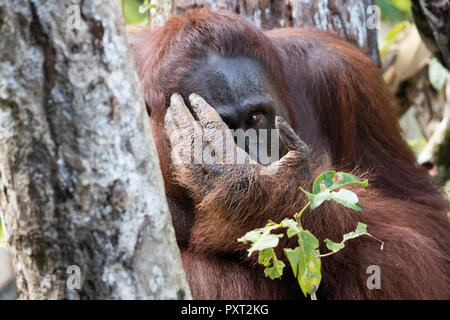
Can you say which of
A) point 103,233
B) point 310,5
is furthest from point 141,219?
point 310,5

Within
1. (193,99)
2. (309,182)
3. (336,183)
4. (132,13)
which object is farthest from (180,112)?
(132,13)

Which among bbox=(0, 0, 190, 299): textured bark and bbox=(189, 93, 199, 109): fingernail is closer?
bbox=(0, 0, 190, 299): textured bark

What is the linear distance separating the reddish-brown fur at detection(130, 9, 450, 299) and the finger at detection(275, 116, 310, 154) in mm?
101

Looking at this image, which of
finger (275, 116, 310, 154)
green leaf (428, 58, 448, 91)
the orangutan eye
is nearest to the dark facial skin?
the orangutan eye

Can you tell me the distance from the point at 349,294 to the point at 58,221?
143 centimetres

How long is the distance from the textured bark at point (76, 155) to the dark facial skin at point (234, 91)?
3.45ft

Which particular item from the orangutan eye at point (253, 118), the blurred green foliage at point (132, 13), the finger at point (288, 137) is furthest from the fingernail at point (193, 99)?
the blurred green foliage at point (132, 13)

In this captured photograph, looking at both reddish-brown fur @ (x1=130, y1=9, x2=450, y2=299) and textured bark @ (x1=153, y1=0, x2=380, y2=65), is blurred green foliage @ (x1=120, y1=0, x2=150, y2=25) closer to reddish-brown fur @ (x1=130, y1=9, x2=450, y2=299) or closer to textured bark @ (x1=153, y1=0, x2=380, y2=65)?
textured bark @ (x1=153, y1=0, x2=380, y2=65)

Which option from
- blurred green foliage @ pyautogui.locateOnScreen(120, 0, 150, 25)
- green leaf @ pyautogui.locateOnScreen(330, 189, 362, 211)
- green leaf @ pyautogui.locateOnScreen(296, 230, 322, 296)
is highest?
blurred green foliage @ pyautogui.locateOnScreen(120, 0, 150, 25)

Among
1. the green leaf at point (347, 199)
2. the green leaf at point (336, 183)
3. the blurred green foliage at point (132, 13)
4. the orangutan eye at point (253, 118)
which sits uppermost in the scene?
the blurred green foliage at point (132, 13)

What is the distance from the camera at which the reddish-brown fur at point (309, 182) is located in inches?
94.8

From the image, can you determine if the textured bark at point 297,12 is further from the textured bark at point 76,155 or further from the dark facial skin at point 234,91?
the textured bark at point 76,155

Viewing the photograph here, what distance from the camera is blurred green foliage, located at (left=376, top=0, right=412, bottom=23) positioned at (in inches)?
214

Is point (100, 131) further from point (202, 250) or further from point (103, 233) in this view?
point (202, 250)
